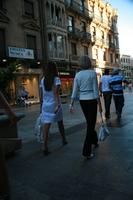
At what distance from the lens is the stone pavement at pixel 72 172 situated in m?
4.42

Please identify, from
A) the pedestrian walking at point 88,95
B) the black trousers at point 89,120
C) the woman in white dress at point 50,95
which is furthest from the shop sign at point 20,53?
the black trousers at point 89,120

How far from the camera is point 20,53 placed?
104 feet

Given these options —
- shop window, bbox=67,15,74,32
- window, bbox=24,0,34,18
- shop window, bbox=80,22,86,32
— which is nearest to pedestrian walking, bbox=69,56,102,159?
window, bbox=24,0,34,18

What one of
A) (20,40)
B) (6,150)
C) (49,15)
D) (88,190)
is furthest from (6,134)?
(49,15)

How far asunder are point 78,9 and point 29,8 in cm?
1260

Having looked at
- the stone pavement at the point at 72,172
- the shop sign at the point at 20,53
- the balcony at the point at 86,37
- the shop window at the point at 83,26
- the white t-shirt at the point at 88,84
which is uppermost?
the shop window at the point at 83,26

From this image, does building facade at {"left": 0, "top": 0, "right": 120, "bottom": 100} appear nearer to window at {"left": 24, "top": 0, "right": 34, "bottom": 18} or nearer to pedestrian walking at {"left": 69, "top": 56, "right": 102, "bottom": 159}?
window at {"left": 24, "top": 0, "right": 34, "bottom": 18}

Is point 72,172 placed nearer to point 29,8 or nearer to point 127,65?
point 127,65

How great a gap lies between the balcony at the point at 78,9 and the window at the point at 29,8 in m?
8.56

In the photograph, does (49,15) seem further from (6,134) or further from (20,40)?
(6,134)

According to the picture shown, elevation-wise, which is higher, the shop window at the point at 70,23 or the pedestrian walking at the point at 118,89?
the shop window at the point at 70,23

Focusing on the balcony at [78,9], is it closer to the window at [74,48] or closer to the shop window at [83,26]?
the shop window at [83,26]

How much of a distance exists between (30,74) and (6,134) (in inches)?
1097

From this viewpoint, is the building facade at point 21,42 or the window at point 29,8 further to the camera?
the window at point 29,8
